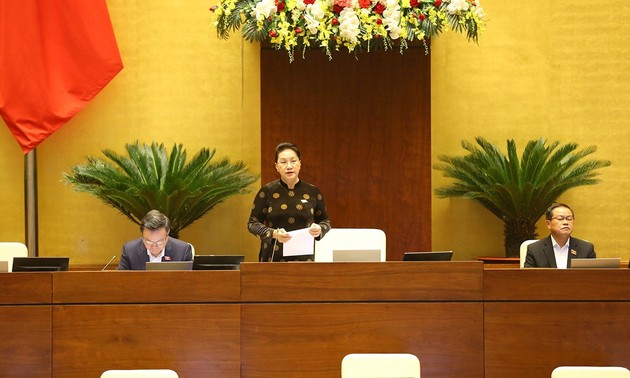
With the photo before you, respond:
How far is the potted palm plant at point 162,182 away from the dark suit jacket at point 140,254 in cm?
169

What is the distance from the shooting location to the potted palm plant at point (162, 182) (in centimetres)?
768

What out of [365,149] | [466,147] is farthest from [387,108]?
[466,147]

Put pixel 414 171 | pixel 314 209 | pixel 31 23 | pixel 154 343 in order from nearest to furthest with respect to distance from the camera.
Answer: pixel 154 343 < pixel 314 209 < pixel 414 171 < pixel 31 23

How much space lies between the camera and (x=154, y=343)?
503 cm

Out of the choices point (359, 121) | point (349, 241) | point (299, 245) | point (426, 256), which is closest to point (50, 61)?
point (359, 121)

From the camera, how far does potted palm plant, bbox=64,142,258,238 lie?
25.2ft

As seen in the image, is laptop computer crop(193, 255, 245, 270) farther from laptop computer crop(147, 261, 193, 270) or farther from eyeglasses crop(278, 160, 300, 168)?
eyeglasses crop(278, 160, 300, 168)

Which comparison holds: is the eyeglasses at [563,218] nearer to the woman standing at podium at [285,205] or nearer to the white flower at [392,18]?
the woman standing at podium at [285,205]

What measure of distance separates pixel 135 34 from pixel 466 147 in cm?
327

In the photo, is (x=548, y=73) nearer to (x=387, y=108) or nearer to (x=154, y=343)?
(x=387, y=108)

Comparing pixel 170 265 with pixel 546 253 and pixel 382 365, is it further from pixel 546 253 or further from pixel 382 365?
pixel 546 253

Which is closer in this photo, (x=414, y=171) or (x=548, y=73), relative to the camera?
(x=414, y=171)

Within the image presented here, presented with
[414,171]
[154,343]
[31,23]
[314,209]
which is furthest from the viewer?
[31,23]

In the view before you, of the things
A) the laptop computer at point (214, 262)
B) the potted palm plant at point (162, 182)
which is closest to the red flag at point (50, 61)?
the potted palm plant at point (162, 182)
